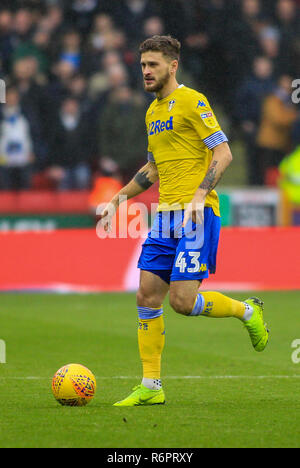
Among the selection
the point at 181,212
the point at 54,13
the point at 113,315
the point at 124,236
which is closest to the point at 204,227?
the point at 181,212

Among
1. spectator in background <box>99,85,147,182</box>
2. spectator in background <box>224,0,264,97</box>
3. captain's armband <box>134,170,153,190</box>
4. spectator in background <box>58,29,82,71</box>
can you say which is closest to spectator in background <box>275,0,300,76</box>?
spectator in background <box>224,0,264,97</box>

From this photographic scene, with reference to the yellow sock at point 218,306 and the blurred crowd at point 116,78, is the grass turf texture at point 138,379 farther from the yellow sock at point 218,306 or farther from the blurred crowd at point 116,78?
the blurred crowd at point 116,78

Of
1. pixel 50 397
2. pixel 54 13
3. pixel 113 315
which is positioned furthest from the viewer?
pixel 54 13

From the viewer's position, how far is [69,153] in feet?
52.9

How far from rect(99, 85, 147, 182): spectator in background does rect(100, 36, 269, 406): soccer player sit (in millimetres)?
9114

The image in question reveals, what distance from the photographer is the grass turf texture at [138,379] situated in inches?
210

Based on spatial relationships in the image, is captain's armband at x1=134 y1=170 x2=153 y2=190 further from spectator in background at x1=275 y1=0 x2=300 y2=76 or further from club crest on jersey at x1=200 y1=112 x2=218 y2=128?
spectator in background at x1=275 y1=0 x2=300 y2=76

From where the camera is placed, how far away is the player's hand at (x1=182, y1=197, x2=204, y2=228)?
20.5 ft

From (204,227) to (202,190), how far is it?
1.14ft

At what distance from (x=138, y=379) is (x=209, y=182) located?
1.92 meters

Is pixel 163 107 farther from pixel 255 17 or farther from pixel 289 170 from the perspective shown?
pixel 255 17

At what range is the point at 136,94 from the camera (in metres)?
16.2

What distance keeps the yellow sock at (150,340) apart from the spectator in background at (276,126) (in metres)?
10.3
